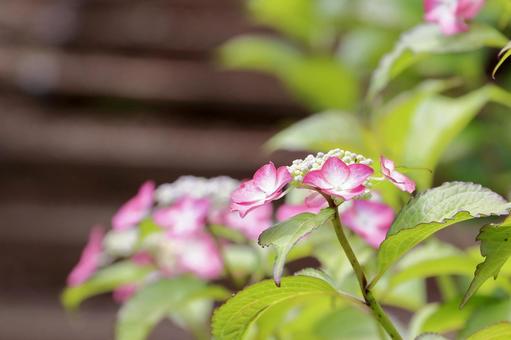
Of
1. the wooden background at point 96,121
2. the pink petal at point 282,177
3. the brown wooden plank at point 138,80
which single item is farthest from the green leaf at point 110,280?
the brown wooden plank at point 138,80

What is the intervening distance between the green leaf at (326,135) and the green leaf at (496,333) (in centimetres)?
37

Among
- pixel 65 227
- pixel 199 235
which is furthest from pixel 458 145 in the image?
pixel 65 227

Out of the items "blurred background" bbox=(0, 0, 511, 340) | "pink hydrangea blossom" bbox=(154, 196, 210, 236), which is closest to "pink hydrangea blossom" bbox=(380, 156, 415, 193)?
"pink hydrangea blossom" bbox=(154, 196, 210, 236)

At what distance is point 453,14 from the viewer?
674 millimetres

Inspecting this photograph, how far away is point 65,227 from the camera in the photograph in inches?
91.0

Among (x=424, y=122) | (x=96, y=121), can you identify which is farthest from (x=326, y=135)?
(x=96, y=121)

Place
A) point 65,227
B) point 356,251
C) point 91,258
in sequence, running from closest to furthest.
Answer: point 356,251 < point 91,258 < point 65,227

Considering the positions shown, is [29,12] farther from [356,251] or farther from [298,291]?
[298,291]

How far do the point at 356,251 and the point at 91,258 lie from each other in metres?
0.26

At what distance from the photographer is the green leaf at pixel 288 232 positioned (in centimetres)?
47

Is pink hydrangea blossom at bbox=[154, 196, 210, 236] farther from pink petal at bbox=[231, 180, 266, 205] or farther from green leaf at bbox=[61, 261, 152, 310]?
pink petal at bbox=[231, 180, 266, 205]

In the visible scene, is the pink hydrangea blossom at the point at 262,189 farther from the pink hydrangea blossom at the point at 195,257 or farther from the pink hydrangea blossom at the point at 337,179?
the pink hydrangea blossom at the point at 195,257

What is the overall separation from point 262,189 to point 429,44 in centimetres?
27

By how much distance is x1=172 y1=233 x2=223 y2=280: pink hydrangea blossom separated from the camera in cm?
85
